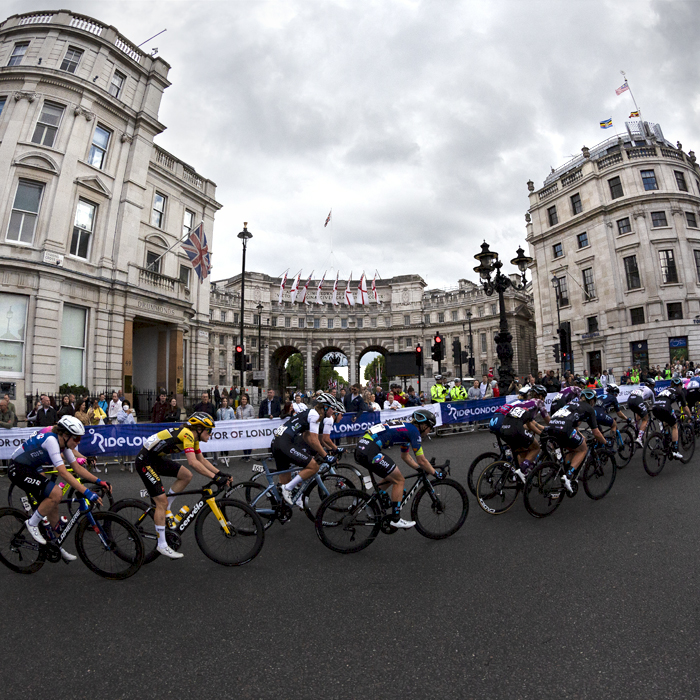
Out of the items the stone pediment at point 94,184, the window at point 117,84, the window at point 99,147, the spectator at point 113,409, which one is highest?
the window at point 117,84

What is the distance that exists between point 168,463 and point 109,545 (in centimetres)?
100

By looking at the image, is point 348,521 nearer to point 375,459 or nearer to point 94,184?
point 375,459

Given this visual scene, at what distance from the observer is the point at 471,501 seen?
738cm

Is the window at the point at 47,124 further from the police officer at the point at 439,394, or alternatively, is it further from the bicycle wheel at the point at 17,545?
the police officer at the point at 439,394

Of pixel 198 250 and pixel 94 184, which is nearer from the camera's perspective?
pixel 94 184

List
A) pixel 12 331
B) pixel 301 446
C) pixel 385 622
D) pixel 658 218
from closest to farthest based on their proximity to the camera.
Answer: pixel 385 622, pixel 301 446, pixel 12 331, pixel 658 218

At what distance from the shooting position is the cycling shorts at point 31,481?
15.8 feet

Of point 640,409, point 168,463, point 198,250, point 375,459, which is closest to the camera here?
point 168,463

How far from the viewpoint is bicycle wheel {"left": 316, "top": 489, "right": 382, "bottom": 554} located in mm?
5246

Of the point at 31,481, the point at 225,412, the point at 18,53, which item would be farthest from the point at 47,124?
the point at 31,481

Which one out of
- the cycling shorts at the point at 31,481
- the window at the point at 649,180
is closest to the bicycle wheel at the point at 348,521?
the cycling shorts at the point at 31,481

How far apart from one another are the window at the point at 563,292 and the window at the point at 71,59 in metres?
37.1

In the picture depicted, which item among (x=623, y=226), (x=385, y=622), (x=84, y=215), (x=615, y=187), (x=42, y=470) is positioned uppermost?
(x=615, y=187)

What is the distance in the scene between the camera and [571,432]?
6.52 metres
